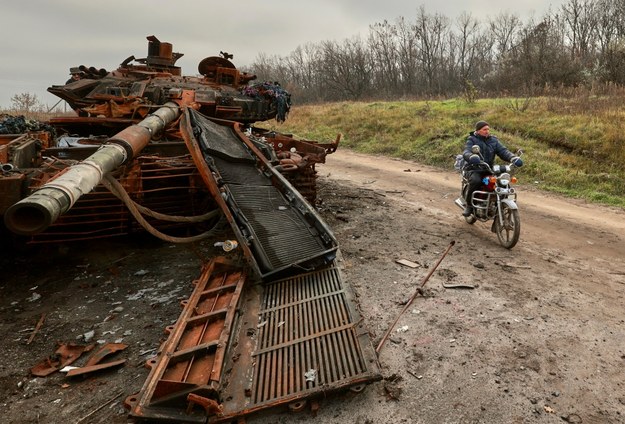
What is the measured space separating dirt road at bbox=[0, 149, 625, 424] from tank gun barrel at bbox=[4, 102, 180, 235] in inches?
56.7

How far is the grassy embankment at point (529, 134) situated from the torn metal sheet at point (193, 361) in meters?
7.80

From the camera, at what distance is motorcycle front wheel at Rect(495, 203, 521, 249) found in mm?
5664

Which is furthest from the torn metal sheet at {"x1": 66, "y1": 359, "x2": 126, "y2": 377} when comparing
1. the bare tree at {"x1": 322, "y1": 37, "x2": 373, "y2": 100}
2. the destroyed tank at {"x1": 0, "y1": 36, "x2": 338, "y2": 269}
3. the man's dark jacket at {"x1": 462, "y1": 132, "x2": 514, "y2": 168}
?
the bare tree at {"x1": 322, "y1": 37, "x2": 373, "y2": 100}

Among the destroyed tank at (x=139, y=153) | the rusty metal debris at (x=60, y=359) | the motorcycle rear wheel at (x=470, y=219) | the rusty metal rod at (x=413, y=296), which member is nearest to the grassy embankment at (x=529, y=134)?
the motorcycle rear wheel at (x=470, y=219)

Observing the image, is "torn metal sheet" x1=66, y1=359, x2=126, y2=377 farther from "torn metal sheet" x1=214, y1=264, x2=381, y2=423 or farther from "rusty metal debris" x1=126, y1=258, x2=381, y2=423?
"torn metal sheet" x1=214, y1=264, x2=381, y2=423

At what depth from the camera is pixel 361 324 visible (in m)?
3.58

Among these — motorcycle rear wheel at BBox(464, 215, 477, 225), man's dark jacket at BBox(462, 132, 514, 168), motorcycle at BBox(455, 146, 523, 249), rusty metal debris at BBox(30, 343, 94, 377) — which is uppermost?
man's dark jacket at BBox(462, 132, 514, 168)

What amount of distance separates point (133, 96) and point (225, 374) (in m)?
5.25

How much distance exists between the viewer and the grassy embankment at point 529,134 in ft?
31.9

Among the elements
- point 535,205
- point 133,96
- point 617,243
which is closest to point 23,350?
point 133,96

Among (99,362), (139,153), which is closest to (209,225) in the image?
(139,153)

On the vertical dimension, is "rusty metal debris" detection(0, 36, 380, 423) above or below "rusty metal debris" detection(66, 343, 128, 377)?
above

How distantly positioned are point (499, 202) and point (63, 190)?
5.18 meters

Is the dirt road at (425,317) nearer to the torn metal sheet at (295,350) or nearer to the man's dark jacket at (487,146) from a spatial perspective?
the torn metal sheet at (295,350)
